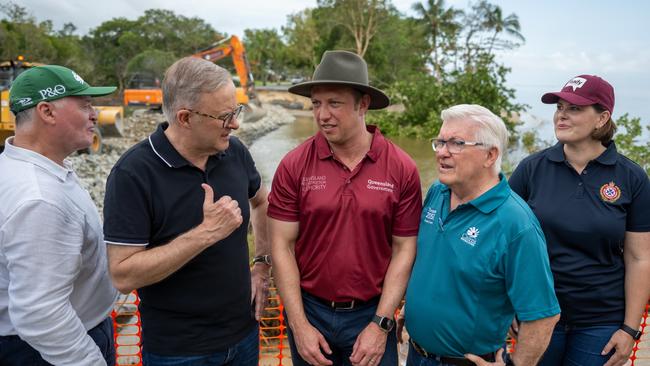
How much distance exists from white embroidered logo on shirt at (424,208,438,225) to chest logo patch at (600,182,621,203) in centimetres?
86

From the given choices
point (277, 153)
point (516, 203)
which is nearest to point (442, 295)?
point (516, 203)

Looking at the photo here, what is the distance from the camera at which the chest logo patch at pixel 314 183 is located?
91.9 inches

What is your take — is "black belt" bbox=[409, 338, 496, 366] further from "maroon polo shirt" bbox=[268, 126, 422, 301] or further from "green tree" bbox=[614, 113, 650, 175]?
"green tree" bbox=[614, 113, 650, 175]

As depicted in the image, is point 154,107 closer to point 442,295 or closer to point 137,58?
point 137,58

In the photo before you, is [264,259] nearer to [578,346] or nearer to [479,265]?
[479,265]

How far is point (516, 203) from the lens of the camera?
1977 millimetres

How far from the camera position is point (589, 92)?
2365mm

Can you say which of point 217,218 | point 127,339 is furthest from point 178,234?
point 127,339

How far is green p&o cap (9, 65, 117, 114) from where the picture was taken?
6.18 ft

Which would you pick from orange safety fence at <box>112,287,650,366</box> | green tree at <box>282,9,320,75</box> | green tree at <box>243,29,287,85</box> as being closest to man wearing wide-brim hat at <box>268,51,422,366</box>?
orange safety fence at <box>112,287,650,366</box>

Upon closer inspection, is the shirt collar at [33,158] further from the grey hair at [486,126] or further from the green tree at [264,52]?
the green tree at [264,52]

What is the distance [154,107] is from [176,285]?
72.2 ft

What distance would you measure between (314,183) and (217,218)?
57 centimetres

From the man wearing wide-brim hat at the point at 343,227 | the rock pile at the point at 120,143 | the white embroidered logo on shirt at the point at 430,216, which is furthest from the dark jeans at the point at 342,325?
the rock pile at the point at 120,143
